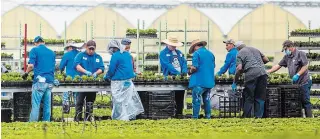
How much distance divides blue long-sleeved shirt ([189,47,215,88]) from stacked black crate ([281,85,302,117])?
4.31 ft

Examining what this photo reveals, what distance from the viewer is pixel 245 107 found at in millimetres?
17250

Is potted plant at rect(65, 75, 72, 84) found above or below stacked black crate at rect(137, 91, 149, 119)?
above

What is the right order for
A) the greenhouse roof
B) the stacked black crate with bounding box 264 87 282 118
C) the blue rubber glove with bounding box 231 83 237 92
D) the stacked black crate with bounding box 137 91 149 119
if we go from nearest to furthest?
the stacked black crate with bounding box 137 91 149 119, the stacked black crate with bounding box 264 87 282 118, the blue rubber glove with bounding box 231 83 237 92, the greenhouse roof

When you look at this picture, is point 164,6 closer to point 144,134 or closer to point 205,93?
point 205,93

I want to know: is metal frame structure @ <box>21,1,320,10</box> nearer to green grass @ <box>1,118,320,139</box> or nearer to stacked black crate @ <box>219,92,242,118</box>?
stacked black crate @ <box>219,92,242,118</box>

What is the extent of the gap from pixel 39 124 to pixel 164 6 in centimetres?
2591

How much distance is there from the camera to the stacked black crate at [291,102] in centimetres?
1786

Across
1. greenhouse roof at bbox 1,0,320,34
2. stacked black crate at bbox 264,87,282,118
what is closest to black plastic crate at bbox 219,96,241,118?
stacked black crate at bbox 264,87,282,118

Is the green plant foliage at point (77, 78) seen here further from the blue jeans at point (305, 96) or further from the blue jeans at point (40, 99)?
the blue jeans at point (305, 96)

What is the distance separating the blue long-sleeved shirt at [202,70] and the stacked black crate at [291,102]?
1313 mm

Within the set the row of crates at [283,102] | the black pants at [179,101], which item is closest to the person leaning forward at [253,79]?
the row of crates at [283,102]

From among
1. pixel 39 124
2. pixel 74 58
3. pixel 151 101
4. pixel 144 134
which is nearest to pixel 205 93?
pixel 151 101

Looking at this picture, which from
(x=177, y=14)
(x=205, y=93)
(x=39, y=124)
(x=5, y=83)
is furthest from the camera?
(x=177, y=14)

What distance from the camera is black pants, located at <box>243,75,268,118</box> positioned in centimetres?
1720
